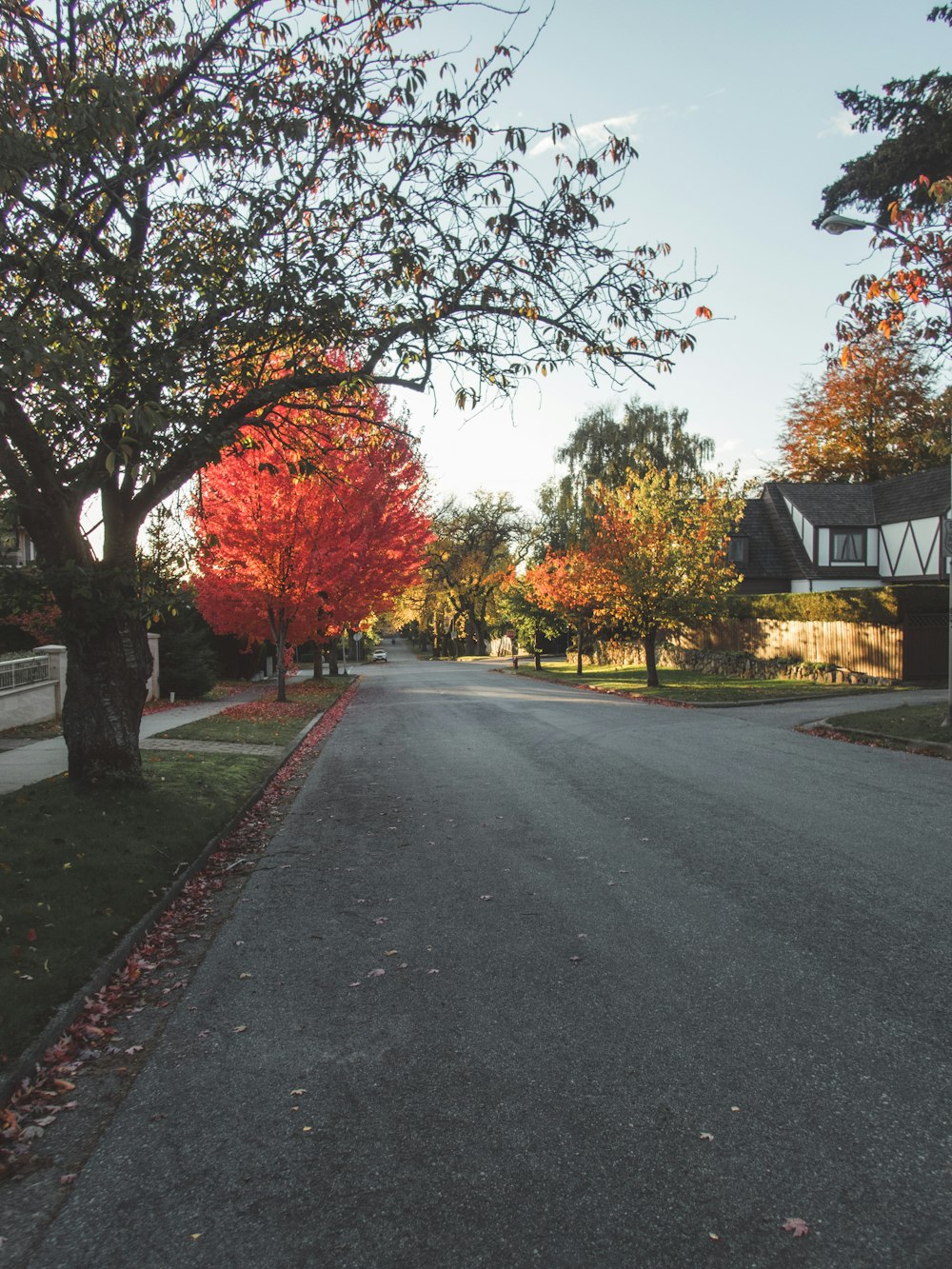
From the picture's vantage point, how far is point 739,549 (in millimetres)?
45469

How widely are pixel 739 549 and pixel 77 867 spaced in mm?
42719

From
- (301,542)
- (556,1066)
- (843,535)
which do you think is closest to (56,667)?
(301,542)

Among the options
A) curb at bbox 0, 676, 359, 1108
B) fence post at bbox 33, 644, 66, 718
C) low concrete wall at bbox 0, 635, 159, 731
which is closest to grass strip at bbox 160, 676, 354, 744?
low concrete wall at bbox 0, 635, 159, 731

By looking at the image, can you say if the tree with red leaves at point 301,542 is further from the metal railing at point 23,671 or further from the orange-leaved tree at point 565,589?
the orange-leaved tree at point 565,589

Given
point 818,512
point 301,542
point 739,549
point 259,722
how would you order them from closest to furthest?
point 259,722 → point 301,542 → point 818,512 → point 739,549

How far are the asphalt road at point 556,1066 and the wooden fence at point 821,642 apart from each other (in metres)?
21.4

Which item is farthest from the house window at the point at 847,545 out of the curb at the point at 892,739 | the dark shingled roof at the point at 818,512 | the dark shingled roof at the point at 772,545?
the curb at the point at 892,739

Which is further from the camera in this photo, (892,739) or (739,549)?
(739,549)

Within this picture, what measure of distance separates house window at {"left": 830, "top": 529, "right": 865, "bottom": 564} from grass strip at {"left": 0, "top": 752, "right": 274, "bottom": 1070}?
3813 cm

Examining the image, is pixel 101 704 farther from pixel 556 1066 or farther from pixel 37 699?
pixel 37 699

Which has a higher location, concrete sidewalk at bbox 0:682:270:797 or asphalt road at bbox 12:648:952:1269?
concrete sidewalk at bbox 0:682:270:797

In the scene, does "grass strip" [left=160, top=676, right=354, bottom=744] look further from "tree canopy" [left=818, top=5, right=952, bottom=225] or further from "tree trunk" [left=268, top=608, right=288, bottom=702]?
"tree canopy" [left=818, top=5, right=952, bottom=225]

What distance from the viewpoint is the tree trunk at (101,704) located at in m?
8.75

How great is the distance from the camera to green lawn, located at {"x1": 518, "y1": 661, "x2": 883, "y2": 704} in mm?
24344
